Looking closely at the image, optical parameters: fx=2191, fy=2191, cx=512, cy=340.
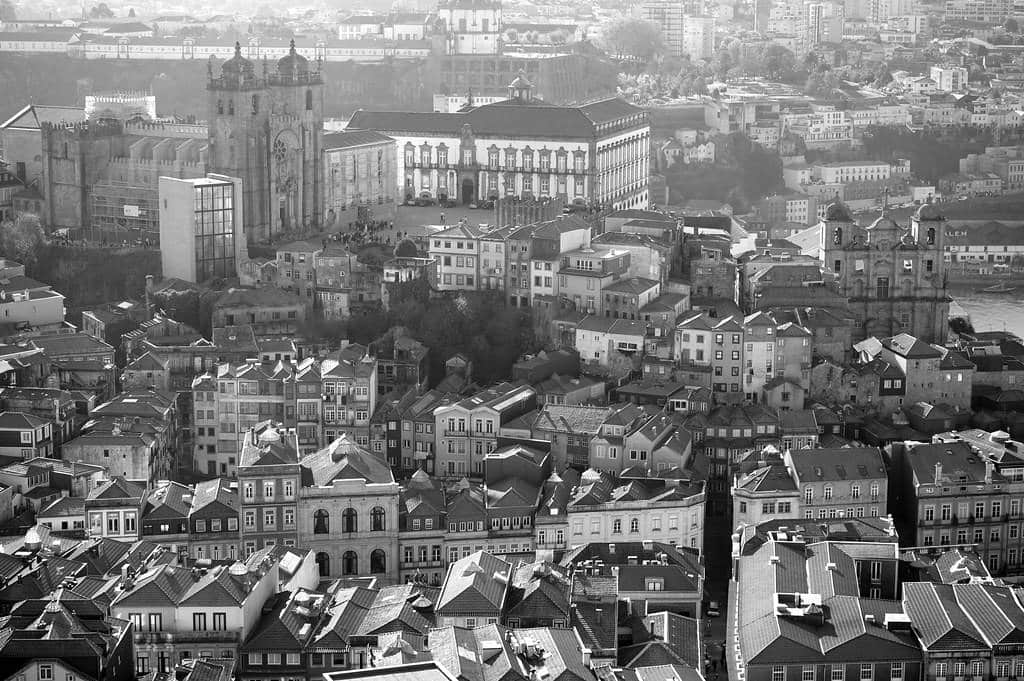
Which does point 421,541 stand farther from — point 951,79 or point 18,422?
point 951,79

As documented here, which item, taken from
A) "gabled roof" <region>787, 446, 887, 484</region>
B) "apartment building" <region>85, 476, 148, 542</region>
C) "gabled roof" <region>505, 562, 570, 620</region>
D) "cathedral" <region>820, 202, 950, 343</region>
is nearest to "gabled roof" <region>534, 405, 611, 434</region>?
"gabled roof" <region>787, 446, 887, 484</region>

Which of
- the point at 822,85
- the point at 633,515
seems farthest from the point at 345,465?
the point at 822,85

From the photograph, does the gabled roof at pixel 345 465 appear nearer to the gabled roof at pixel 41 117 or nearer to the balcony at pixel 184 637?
the balcony at pixel 184 637

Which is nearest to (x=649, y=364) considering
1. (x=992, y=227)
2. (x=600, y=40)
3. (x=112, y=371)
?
(x=112, y=371)

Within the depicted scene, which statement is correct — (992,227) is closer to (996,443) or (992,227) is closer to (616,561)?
(996,443)

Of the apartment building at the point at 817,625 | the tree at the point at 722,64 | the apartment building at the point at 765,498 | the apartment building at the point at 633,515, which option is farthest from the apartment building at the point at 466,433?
the tree at the point at 722,64

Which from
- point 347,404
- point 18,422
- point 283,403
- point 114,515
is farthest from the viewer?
point 283,403

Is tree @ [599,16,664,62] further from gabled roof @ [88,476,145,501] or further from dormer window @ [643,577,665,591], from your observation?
dormer window @ [643,577,665,591]
